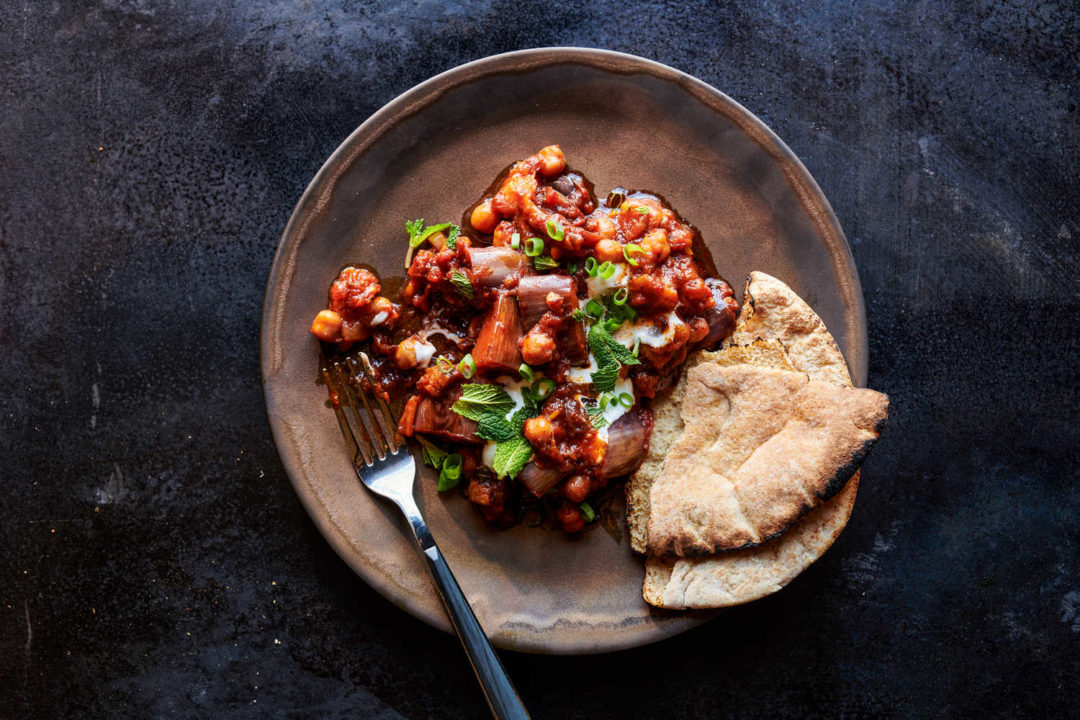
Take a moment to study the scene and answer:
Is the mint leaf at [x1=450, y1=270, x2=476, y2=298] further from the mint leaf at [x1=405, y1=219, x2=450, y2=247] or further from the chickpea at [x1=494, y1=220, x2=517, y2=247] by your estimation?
the mint leaf at [x1=405, y1=219, x2=450, y2=247]

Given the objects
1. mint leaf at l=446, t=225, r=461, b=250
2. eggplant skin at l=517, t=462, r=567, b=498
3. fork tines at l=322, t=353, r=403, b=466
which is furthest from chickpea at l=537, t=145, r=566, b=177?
eggplant skin at l=517, t=462, r=567, b=498

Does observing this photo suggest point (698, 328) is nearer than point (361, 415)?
Yes

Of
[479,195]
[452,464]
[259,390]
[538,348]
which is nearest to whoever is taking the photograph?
[538,348]

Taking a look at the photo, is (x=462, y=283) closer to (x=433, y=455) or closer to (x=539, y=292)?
(x=539, y=292)

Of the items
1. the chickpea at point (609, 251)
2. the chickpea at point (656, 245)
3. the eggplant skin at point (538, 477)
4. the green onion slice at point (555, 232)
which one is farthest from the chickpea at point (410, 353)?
the chickpea at point (656, 245)

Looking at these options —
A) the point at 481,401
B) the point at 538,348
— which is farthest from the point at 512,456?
the point at 538,348

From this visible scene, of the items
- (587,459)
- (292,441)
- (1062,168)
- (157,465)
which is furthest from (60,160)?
(1062,168)
